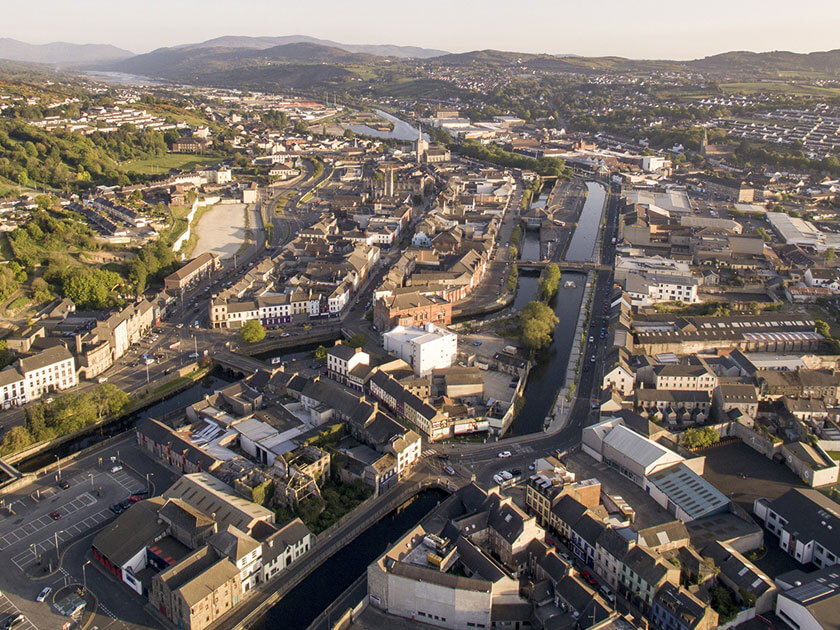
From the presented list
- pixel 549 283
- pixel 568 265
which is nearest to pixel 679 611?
pixel 549 283

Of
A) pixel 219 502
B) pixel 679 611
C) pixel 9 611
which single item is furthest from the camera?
pixel 219 502

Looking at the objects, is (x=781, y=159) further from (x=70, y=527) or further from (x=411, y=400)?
(x=70, y=527)

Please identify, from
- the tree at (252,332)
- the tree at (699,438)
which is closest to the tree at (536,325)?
the tree at (699,438)

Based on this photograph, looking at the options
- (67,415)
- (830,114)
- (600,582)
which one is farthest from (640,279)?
(830,114)

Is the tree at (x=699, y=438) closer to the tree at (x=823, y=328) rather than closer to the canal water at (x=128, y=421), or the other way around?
the tree at (x=823, y=328)

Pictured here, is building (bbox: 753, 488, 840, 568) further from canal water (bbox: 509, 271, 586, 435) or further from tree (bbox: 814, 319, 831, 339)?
tree (bbox: 814, 319, 831, 339)

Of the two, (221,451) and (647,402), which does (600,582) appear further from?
(221,451)
